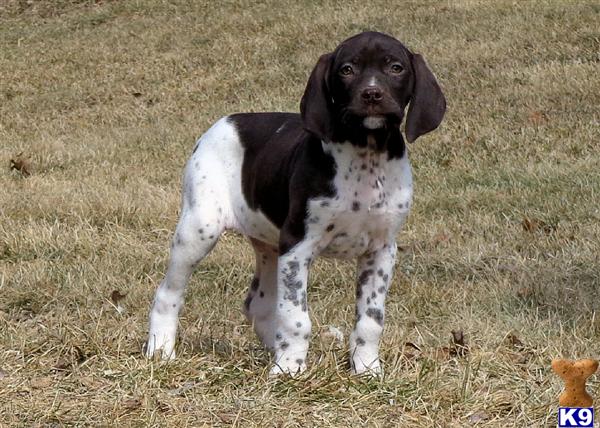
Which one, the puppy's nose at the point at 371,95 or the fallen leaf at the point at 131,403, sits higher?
the puppy's nose at the point at 371,95

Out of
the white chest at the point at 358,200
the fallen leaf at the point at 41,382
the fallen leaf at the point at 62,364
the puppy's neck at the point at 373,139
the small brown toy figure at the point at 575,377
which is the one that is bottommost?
the fallen leaf at the point at 62,364

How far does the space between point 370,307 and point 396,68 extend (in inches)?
46.3

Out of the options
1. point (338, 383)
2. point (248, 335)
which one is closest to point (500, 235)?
point (248, 335)

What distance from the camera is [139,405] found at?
4535 millimetres

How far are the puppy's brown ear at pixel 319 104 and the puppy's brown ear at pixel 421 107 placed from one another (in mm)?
381

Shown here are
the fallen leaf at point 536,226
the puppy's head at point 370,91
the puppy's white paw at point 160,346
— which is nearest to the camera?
the puppy's head at point 370,91

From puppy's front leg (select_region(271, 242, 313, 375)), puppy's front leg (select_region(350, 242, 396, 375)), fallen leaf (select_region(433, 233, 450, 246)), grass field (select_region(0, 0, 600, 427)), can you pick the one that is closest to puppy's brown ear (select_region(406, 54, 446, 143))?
puppy's front leg (select_region(350, 242, 396, 375))

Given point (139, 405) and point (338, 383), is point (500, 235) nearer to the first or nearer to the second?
point (338, 383)

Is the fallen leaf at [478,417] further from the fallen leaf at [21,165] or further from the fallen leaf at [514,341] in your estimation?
the fallen leaf at [21,165]

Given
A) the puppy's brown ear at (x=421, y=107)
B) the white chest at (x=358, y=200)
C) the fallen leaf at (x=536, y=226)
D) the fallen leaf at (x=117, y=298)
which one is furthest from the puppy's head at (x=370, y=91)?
the fallen leaf at (x=536, y=226)

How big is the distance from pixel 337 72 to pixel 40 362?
1981 mm

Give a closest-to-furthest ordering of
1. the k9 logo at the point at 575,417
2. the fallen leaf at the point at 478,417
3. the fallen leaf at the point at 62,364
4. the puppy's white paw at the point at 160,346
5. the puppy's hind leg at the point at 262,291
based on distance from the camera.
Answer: the k9 logo at the point at 575,417 < the fallen leaf at the point at 478,417 < the fallen leaf at the point at 62,364 < the puppy's white paw at the point at 160,346 < the puppy's hind leg at the point at 262,291

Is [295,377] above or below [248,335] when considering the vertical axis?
above

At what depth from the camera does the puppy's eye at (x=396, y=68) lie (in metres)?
4.77
